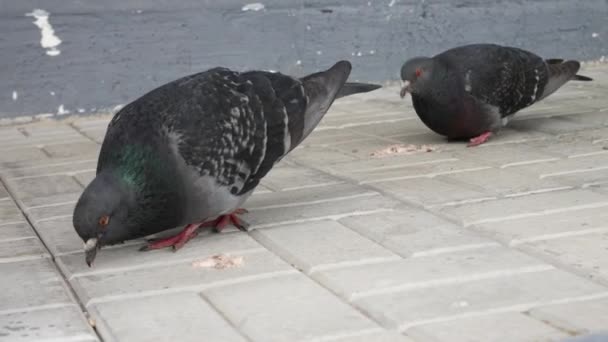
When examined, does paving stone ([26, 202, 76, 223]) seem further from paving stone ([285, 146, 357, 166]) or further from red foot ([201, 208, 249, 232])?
paving stone ([285, 146, 357, 166])

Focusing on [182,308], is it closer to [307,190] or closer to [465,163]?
[307,190]

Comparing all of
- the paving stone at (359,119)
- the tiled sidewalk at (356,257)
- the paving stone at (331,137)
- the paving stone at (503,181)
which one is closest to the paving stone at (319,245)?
the tiled sidewalk at (356,257)

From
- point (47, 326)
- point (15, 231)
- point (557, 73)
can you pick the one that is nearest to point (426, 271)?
point (47, 326)

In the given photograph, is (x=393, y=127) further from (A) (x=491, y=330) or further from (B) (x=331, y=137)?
(A) (x=491, y=330)

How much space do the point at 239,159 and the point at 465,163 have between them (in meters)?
1.61

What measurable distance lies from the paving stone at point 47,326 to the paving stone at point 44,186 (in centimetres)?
172

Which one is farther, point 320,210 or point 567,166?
point 567,166

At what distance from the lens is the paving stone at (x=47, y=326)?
287 cm

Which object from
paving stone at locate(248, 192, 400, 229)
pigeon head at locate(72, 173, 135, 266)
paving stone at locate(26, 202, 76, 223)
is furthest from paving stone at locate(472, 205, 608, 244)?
paving stone at locate(26, 202, 76, 223)

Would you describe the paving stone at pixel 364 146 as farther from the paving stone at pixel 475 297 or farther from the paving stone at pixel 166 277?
the paving stone at pixel 475 297

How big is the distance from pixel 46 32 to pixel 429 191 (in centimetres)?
332

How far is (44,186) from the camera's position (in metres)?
4.91

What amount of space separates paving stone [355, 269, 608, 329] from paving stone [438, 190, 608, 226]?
0.72m

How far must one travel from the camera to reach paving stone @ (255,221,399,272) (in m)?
3.47
